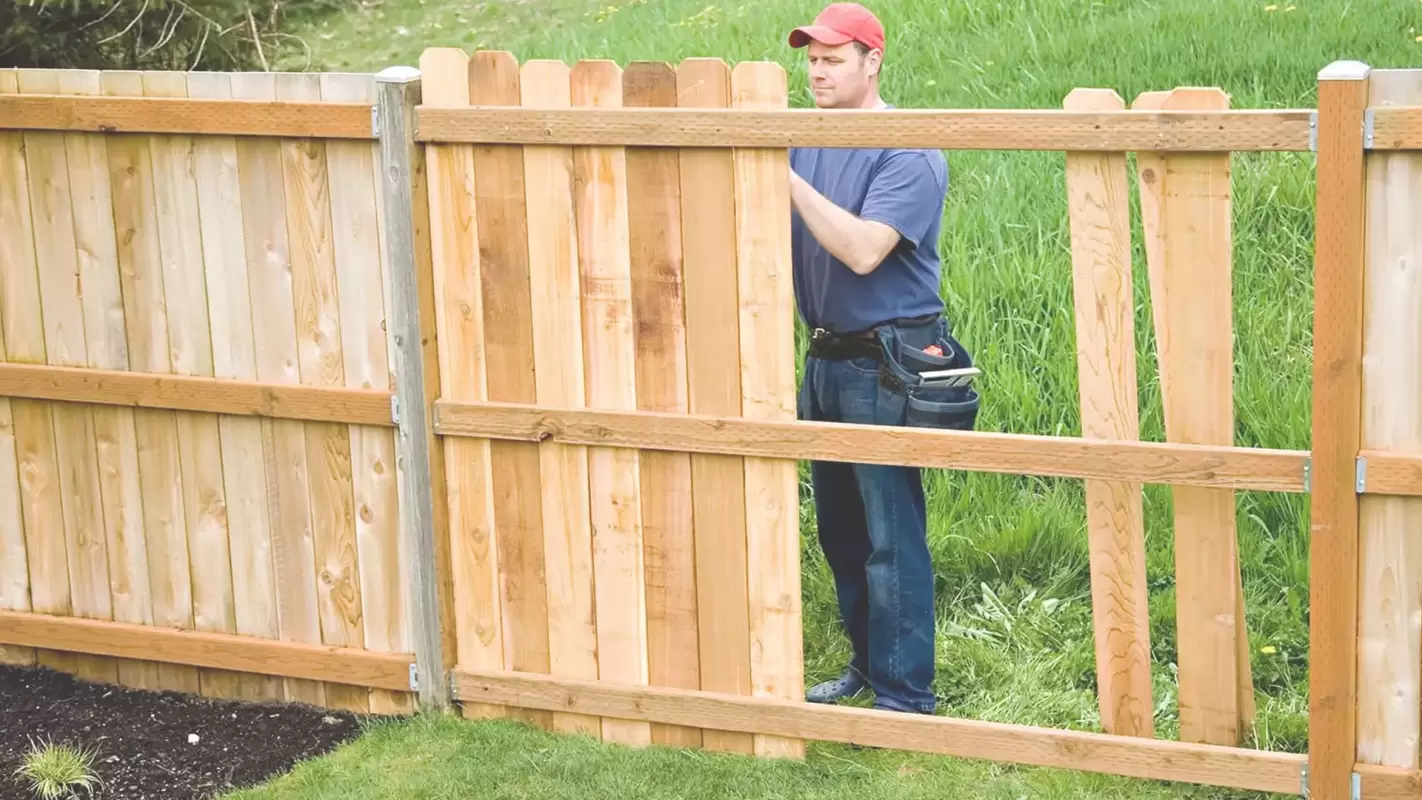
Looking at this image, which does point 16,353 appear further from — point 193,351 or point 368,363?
point 368,363

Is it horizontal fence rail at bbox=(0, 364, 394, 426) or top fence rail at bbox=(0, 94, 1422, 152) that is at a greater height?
top fence rail at bbox=(0, 94, 1422, 152)

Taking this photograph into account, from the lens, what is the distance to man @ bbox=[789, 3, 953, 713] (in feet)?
15.1

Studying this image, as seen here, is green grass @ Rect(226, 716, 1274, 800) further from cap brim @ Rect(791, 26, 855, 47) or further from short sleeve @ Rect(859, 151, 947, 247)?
cap brim @ Rect(791, 26, 855, 47)

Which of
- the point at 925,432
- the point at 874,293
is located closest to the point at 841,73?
the point at 874,293

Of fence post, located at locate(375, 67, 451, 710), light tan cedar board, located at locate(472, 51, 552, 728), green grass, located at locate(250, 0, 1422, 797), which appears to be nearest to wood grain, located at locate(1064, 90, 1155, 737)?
green grass, located at locate(250, 0, 1422, 797)

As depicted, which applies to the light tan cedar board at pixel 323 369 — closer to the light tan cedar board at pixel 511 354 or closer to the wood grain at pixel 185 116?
the wood grain at pixel 185 116

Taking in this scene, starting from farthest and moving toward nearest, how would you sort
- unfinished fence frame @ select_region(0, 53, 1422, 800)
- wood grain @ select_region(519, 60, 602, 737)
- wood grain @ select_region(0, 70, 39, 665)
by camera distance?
wood grain @ select_region(0, 70, 39, 665), wood grain @ select_region(519, 60, 602, 737), unfinished fence frame @ select_region(0, 53, 1422, 800)

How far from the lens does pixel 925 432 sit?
4402 millimetres

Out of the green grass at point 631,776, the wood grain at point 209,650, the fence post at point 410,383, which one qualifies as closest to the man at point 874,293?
the green grass at point 631,776

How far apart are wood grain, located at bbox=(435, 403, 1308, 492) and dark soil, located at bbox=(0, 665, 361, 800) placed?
3.45ft

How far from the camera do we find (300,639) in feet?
17.2

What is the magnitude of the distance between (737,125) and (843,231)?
0.40m

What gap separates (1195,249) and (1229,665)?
3.43 feet

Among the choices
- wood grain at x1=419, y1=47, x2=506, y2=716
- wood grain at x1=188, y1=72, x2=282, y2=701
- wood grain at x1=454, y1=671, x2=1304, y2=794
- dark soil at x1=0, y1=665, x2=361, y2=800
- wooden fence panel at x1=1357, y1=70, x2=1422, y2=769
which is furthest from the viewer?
wood grain at x1=188, y1=72, x2=282, y2=701
